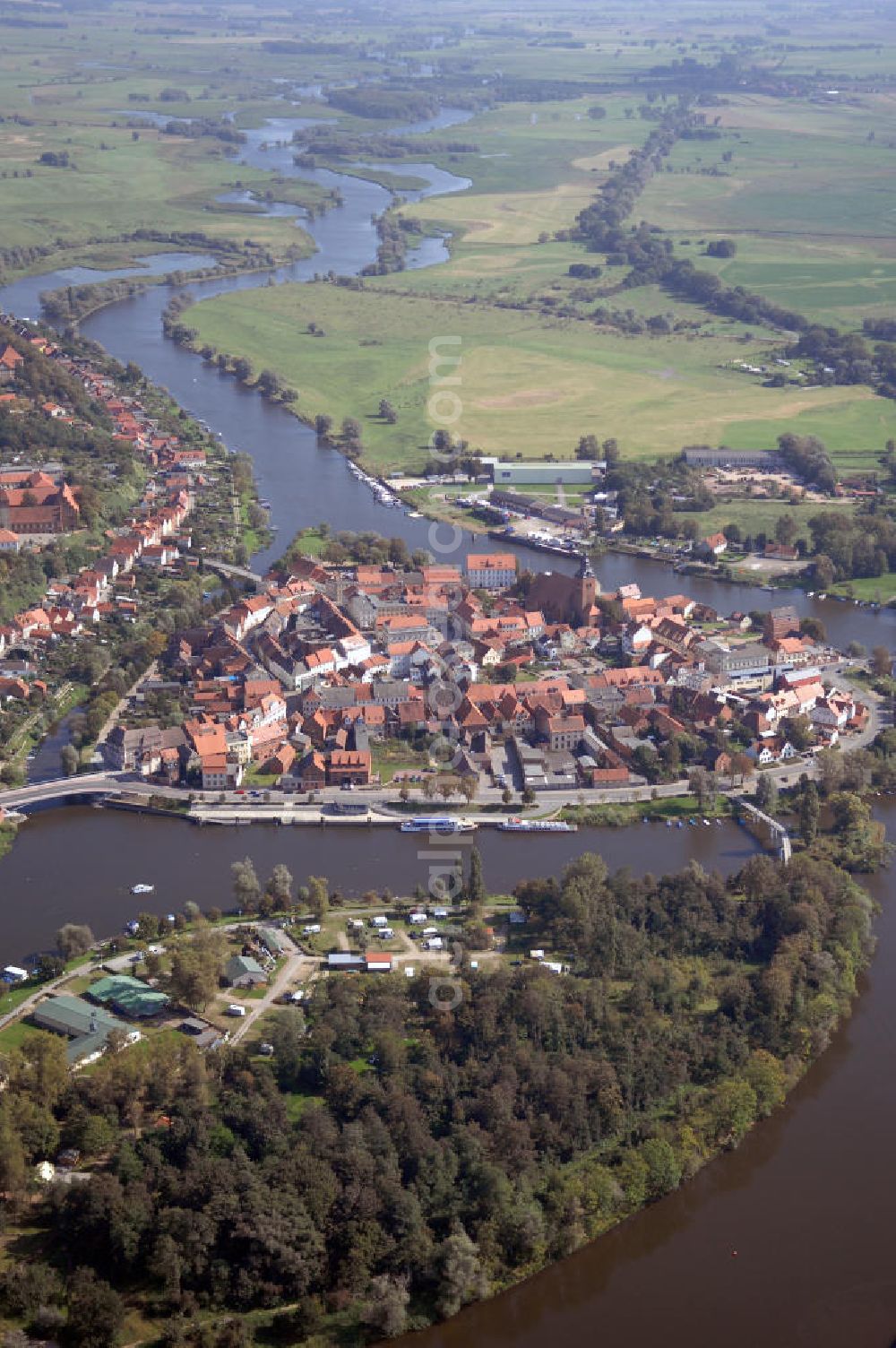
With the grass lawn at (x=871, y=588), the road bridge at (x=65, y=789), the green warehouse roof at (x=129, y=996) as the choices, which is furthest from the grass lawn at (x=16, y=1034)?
the grass lawn at (x=871, y=588)

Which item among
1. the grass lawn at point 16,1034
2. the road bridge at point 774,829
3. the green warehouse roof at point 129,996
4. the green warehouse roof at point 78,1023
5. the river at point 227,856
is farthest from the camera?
the road bridge at point 774,829

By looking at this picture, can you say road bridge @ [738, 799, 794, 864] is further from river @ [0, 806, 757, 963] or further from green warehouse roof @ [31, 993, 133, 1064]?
green warehouse roof @ [31, 993, 133, 1064]

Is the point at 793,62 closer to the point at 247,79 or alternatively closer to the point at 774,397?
the point at 247,79

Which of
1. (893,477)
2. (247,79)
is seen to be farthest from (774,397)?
(247,79)

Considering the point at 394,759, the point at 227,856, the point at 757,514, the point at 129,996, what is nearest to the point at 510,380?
the point at 757,514

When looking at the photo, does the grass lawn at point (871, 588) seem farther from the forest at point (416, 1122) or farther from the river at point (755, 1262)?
the river at point (755, 1262)

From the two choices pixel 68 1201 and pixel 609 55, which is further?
pixel 609 55

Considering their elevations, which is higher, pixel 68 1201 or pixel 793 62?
pixel 793 62
